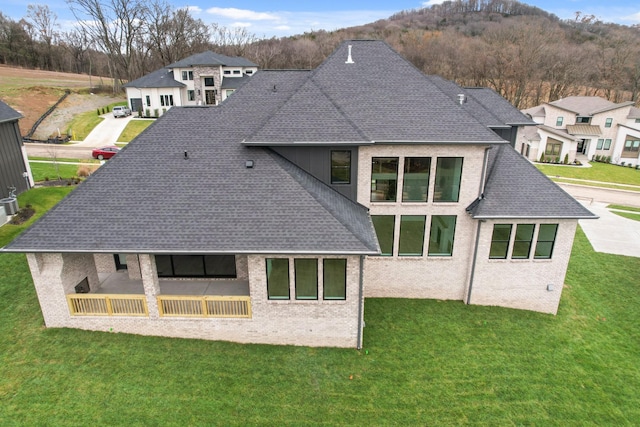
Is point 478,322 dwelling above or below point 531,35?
below

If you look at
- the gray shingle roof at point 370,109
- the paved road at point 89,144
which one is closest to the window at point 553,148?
the gray shingle roof at point 370,109

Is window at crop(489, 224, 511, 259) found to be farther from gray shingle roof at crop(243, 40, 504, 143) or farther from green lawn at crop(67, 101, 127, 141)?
green lawn at crop(67, 101, 127, 141)

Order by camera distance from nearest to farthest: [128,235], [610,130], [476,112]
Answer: [128,235] < [476,112] < [610,130]

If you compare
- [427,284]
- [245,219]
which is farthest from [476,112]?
[245,219]

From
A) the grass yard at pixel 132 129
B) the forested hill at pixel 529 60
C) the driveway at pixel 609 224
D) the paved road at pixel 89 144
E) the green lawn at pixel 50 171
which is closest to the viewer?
the driveway at pixel 609 224

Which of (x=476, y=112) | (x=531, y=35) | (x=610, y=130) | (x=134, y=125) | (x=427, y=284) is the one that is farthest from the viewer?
(x=531, y=35)

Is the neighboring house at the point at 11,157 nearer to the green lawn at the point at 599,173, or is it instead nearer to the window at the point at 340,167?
the window at the point at 340,167

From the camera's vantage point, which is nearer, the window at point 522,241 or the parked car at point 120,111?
the window at point 522,241

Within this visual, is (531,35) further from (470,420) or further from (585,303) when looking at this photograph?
(470,420)
